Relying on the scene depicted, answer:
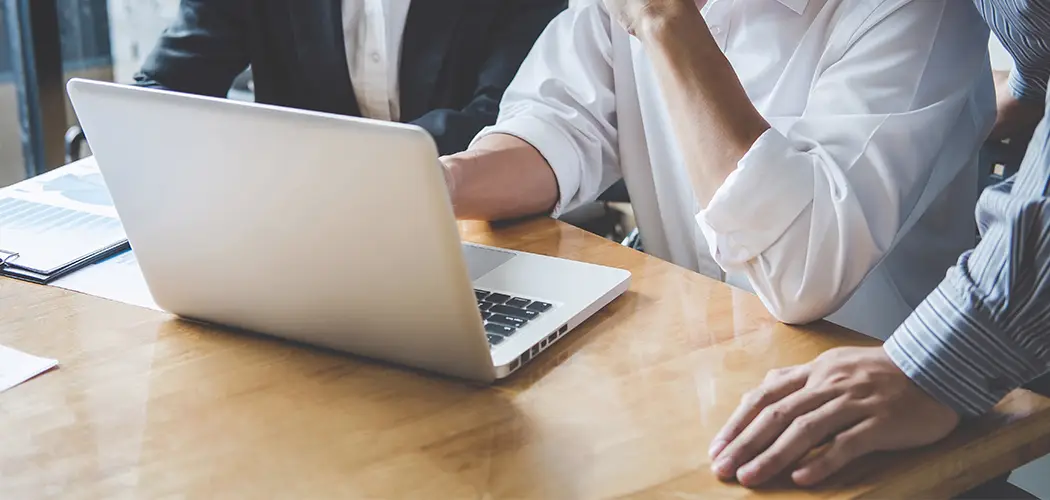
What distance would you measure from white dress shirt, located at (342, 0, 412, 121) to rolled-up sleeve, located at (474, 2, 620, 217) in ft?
1.60

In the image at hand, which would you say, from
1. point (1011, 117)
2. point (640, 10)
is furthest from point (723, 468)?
point (1011, 117)

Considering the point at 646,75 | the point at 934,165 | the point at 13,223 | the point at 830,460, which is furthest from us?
the point at 646,75

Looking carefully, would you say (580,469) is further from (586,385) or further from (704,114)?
(704,114)

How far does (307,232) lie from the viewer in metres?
0.86

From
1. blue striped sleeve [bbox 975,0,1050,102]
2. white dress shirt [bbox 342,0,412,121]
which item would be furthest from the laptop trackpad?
white dress shirt [bbox 342,0,412,121]

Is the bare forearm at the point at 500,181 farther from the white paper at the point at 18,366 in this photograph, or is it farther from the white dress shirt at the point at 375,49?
the white dress shirt at the point at 375,49

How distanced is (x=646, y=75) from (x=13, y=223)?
81cm

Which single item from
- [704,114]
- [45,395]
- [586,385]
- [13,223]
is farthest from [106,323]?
[704,114]

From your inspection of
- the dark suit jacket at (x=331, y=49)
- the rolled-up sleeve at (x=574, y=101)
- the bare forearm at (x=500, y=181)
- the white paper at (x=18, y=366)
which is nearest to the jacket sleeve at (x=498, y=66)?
the dark suit jacket at (x=331, y=49)

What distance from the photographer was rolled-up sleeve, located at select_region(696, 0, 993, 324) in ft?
3.35

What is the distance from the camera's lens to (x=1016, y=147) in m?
1.34

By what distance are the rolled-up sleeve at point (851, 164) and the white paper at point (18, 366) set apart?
0.62 metres

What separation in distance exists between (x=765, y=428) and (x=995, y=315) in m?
0.20

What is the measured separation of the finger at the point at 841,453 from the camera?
0.74m
